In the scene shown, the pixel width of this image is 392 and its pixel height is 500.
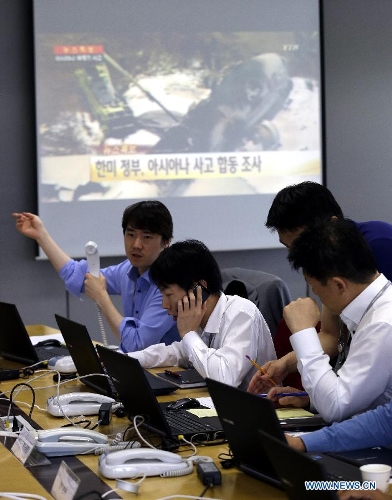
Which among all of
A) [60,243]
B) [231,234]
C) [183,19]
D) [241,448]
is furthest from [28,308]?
[241,448]

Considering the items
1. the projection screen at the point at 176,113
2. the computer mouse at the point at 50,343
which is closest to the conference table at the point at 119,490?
the computer mouse at the point at 50,343

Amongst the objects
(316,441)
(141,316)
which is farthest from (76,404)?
(141,316)

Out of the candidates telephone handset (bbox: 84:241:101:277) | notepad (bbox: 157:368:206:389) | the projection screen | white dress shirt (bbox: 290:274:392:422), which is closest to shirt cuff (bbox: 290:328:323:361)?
white dress shirt (bbox: 290:274:392:422)

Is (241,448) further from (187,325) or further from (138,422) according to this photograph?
(187,325)

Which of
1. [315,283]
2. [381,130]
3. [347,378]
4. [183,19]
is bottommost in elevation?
[347,378]

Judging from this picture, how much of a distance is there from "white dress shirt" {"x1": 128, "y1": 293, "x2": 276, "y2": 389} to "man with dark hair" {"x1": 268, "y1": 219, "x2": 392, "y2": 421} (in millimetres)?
509

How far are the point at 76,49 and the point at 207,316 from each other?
2.93 m

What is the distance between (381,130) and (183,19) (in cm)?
161

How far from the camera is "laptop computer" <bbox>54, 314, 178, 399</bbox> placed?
257 cm

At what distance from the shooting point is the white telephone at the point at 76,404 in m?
2.33

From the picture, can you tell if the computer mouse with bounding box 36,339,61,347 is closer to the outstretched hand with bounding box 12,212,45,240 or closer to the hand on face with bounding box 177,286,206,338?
the outstretched hand with bounding box 12,212,45,240

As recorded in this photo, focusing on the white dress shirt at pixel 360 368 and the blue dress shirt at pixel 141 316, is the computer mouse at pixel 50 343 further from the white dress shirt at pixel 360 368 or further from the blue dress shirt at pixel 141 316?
the white dress shirt at pixel 360 368

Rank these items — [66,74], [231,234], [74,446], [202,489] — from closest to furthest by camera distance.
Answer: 1. [202,489]
2. [74,446]
3. [66,74]
4. [231,234]

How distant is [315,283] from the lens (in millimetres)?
1983
